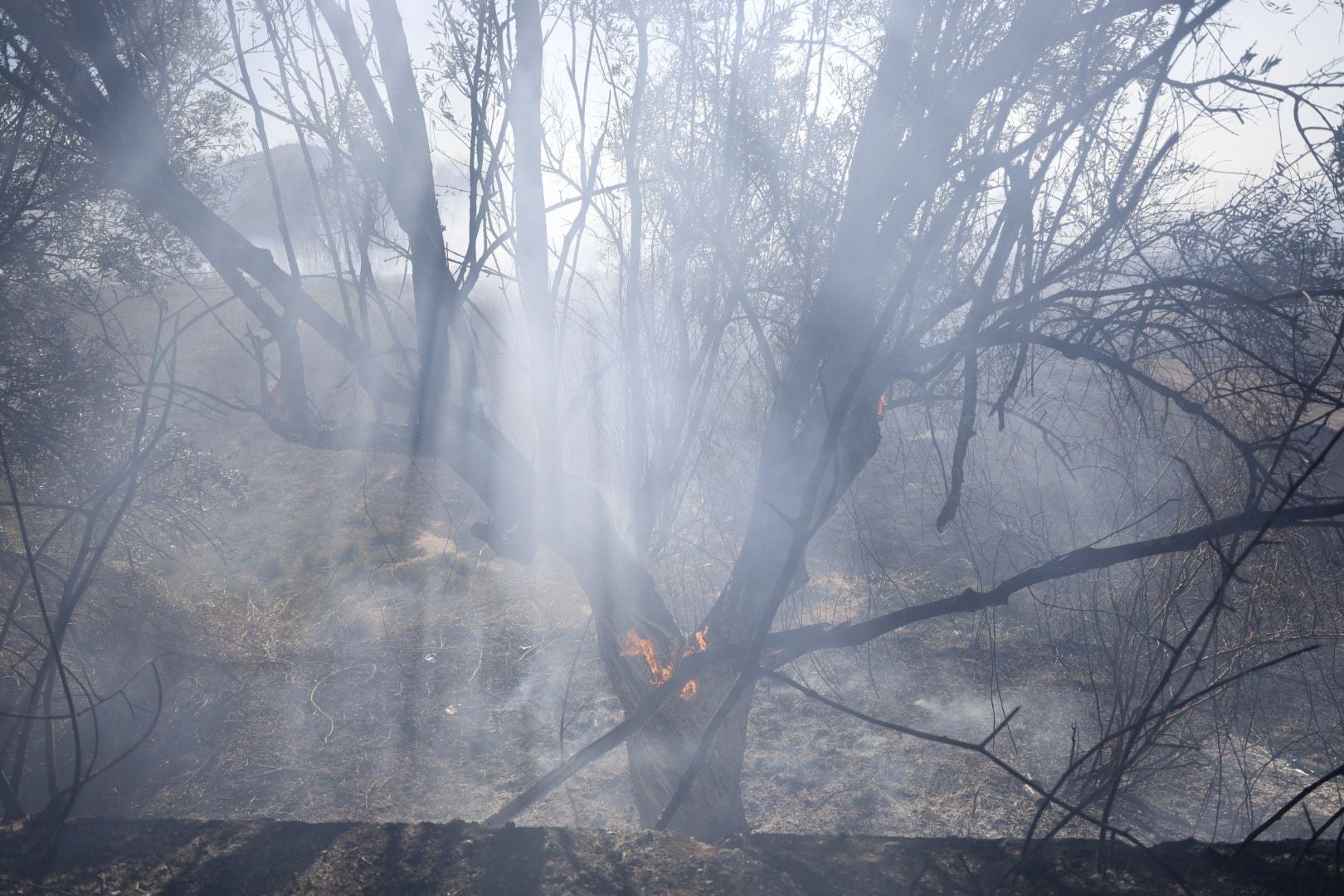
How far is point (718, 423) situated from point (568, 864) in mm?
4954

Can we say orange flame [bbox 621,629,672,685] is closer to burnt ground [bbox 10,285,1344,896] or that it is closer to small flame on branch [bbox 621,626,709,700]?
small flame on branch [bbox 621,626,709,700]

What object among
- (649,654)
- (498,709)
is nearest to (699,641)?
(649,654)

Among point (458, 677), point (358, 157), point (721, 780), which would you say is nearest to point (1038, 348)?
point (721, 780)

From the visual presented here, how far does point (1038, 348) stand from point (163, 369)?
1508 centimetres

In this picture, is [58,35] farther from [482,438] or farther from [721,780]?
[721,780]

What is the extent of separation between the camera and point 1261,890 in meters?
1.26

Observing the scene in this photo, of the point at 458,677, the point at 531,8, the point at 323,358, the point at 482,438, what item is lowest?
the point at 458,677

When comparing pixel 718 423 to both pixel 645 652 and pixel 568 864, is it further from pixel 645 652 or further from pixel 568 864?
pixel 568 864

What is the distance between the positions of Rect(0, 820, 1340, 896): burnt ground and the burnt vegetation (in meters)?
0.06

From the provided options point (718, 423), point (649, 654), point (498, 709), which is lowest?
point (498, 709)

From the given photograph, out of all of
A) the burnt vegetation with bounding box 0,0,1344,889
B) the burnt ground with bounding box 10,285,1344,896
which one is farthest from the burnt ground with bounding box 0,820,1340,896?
the burnt ground with bounding box 10,285,1344,896

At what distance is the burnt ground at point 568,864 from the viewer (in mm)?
1337

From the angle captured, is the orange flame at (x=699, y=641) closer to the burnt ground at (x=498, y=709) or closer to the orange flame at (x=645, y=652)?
the orange flame at (x=645, y=652)

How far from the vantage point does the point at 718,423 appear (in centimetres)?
630
